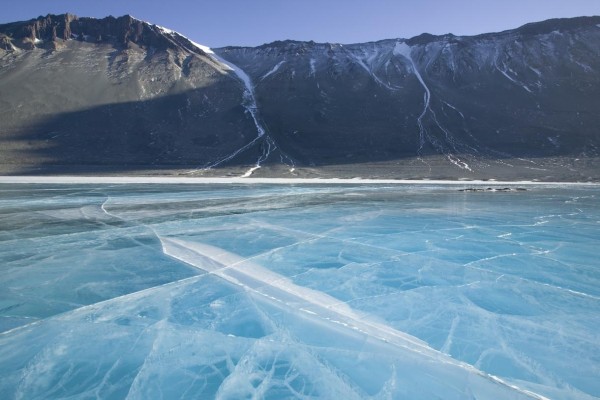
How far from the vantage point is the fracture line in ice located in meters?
4.58

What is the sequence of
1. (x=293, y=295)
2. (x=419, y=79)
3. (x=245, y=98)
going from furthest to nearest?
1. (x=419, y=79)
2. (x=245, y=98)
3. (x=293, y=295)

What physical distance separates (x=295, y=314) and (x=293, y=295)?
0.68 metres

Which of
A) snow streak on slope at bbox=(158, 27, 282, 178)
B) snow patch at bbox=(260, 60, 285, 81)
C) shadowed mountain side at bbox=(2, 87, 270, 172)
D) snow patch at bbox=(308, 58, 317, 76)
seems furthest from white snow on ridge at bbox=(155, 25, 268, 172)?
snow patch at bbox=(308, 58, 317, 76)

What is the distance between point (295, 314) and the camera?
218 inches

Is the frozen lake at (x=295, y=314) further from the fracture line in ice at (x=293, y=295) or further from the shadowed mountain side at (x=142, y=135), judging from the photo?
the shadowed mountain side at (x=142, y=135)

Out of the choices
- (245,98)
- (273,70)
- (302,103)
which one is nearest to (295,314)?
(302,103)

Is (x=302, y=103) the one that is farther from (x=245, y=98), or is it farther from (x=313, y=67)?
(x=313, y=67)

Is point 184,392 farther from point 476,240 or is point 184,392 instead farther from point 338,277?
point 476,240

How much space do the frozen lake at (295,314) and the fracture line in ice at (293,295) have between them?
0.10 ft

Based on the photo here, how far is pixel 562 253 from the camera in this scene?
903cm

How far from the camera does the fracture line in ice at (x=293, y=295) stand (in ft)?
15.0

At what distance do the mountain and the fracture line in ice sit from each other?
32.2m

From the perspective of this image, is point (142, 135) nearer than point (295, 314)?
No

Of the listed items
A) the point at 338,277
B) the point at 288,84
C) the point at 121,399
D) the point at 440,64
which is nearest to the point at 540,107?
the point at 440,64
